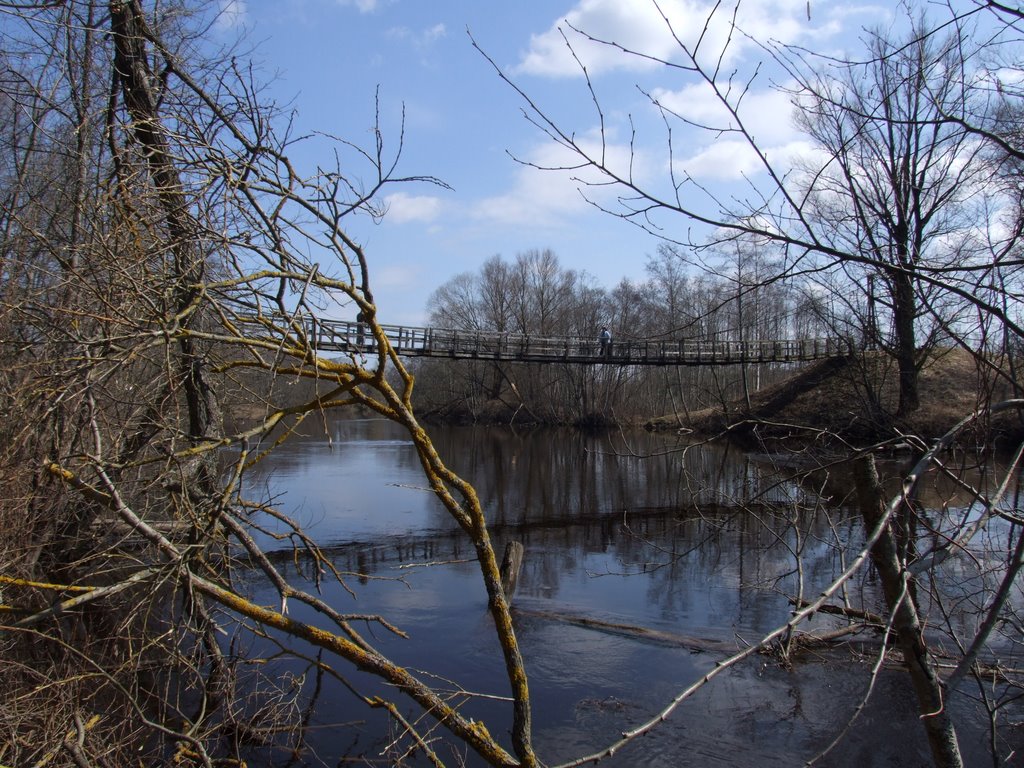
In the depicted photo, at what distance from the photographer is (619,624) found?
10398mm

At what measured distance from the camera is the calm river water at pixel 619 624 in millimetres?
6906

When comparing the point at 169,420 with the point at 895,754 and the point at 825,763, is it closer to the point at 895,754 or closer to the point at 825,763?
the point at 825,763

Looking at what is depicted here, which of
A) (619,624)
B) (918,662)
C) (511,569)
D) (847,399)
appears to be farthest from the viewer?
(847,399)

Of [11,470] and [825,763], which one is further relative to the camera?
[825,763]

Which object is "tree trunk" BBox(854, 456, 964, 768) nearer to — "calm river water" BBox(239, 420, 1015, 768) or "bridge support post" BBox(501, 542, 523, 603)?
"calm river water" BBox(239, 420, 1015, 768)

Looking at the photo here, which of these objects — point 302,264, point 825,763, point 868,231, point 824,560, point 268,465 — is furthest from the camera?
point 268,465

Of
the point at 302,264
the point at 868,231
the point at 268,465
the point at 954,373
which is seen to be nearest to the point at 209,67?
the point at 302,264

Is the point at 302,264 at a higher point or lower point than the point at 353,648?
higher

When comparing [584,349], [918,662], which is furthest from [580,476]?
[918,662]

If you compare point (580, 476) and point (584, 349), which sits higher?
point (584, 349)

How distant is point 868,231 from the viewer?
3010 mm

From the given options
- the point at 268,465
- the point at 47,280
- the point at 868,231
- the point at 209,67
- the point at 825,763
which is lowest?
the point at 825,763

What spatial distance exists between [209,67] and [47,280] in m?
2.76

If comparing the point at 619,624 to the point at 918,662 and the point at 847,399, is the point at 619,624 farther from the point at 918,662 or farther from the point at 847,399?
the point at 847,399
